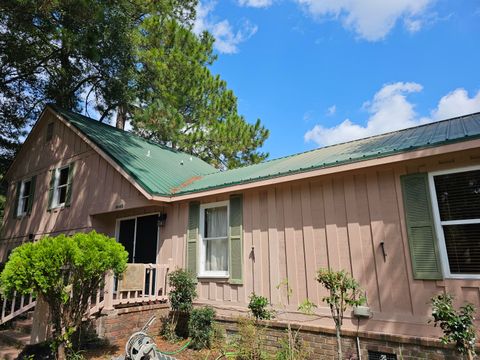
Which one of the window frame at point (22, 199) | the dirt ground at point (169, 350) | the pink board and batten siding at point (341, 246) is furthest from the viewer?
the window frame at point (22, 199)

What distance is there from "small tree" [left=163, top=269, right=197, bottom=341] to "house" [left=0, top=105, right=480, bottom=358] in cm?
31

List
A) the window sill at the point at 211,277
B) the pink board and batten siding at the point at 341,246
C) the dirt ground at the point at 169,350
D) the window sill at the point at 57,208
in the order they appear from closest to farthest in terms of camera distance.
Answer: the pink board and batten siding at the point at 341,246 → the dirt ground at the point at 169,350 → the window sill at the point at 211,277 → the window sill at the point at 57,208

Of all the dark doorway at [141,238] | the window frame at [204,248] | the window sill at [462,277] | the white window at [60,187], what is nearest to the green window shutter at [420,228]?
the window sill at [462,277]

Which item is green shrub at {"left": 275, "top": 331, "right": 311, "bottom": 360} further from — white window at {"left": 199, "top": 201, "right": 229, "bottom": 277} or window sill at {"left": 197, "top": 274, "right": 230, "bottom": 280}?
white window at {"left": 199, "top": 201, "right": 229, "bottom": 277}

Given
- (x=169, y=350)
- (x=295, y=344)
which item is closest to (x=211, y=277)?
(x=169, y=350)

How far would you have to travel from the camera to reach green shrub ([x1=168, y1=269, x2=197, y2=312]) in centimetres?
723

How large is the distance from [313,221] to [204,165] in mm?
8179

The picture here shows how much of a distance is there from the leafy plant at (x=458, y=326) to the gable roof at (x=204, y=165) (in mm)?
2335

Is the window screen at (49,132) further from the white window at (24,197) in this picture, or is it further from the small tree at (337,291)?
the small tree at (337,291)

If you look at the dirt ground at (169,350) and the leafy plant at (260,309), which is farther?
the leafy plant at (260,309)

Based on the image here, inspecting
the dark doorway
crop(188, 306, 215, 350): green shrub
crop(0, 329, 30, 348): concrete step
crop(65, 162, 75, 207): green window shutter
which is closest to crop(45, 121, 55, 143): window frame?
crop(65, 162, 75, 207): green window shutter

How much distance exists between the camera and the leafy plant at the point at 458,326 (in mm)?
3961

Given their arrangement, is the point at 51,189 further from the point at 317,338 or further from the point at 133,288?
the point at 317,338

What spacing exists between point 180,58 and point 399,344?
1528 cm
